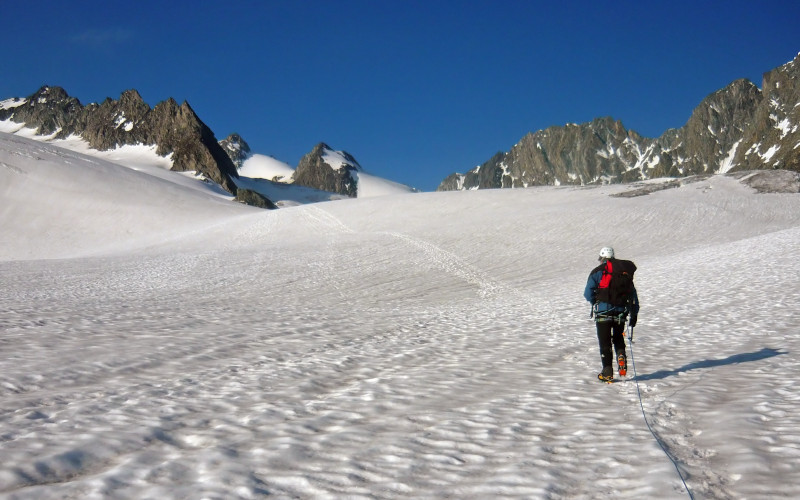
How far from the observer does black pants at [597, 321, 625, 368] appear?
8.82 m

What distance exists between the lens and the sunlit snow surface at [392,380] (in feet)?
16.8

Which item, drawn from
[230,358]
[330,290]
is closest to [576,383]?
[230,358]

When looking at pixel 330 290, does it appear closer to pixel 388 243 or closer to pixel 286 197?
pixel 388 243

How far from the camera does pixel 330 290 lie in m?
22.6

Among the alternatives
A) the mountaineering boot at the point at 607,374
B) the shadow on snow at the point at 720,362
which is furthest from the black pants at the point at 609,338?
the shadow on snow at the point at 720,362

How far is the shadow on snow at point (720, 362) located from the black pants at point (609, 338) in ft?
2.20

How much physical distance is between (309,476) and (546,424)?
10.0 feet

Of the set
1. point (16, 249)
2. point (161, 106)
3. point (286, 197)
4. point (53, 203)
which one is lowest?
point (16, 249)

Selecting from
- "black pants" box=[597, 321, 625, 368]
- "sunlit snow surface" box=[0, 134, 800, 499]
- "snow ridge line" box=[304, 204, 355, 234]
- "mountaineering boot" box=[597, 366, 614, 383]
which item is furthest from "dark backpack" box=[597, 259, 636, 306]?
"snow ridge line" box=[304, 204, 355, 234]

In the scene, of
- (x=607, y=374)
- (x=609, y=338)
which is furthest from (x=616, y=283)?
(x=607, y=374)

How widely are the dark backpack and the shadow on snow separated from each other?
4.67 ft

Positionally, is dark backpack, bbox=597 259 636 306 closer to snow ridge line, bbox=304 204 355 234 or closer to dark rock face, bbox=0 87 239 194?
snow ridge line, bbox=304 204 355 234

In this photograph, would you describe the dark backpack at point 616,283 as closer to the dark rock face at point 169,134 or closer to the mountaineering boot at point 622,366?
the mountaineering boot at point 622,366

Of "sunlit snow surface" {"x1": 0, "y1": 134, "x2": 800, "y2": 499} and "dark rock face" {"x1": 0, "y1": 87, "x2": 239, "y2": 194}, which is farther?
"dark rock face" {"x1": 0, "y1": 87, "x2": 239, "y2": 194}
